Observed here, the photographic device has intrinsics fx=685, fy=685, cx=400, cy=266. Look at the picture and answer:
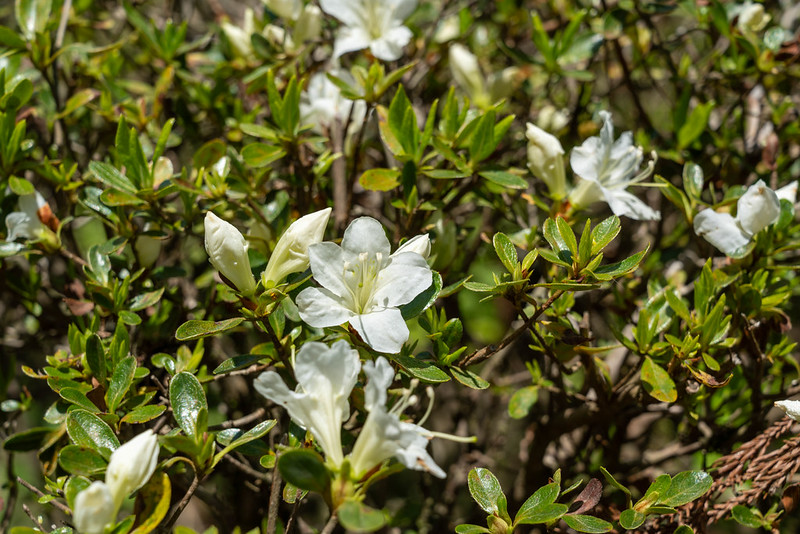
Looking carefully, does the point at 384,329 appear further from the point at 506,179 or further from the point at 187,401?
the point at 506,179

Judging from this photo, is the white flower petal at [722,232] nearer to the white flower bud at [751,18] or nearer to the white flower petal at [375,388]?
the white flower bud at [751,18]

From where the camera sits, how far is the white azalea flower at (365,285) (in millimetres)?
1009

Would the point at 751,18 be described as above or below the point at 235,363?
above

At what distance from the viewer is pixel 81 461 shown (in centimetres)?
94

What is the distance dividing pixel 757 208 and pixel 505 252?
1.63ft

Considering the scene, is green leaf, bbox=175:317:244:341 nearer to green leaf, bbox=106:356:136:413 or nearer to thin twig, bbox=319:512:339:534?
green leaf, bbox=106:356:136:413

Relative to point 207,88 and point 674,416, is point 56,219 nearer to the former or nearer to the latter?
point 207,88

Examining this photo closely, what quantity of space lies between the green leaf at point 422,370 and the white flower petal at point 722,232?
608mm

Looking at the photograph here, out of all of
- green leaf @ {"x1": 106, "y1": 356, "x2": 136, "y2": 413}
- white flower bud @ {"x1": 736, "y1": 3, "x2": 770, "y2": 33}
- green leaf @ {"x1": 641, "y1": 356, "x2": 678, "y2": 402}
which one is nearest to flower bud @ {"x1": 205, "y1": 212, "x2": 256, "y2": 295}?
green leaf @ {"x1": 106, "y1": 356, "x2": 136, "y2": 413}

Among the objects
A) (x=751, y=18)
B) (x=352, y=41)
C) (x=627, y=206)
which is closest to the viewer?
(x=627, y=206)

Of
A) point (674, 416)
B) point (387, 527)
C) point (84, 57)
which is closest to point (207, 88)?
point (84, 57)

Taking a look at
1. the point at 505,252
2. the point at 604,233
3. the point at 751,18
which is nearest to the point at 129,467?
the point at 505,252

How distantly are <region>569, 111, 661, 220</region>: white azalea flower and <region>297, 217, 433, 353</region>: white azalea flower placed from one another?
454 mm

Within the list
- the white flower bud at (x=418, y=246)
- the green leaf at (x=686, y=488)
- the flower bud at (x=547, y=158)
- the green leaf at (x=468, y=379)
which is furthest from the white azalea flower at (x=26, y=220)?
the green leaf at (x=686, y=488)
